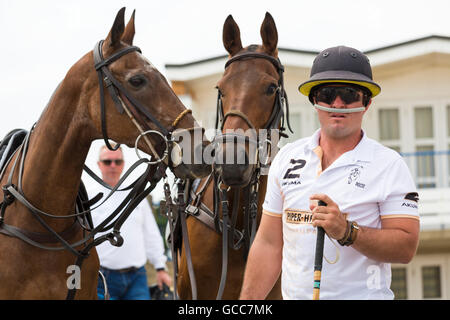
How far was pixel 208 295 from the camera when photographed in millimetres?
4906

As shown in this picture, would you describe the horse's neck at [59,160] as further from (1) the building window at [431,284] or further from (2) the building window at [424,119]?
(1) the building window at [431,284]

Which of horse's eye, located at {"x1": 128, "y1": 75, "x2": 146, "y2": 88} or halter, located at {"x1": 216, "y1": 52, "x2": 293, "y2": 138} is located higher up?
halter, located at {"x1": 216, "y1": 52, "x2": 293, "y2": 138}

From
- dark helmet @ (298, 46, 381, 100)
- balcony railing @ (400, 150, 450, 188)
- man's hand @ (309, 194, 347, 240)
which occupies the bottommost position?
man's hand @ (309, 194, 347, 240)

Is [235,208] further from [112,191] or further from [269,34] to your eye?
[269,34]

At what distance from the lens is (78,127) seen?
417cm

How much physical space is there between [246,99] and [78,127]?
3.91ft

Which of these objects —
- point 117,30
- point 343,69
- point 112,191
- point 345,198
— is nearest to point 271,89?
point 117,30

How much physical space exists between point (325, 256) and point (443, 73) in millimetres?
13614

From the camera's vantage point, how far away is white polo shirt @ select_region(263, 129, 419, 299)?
2840mm

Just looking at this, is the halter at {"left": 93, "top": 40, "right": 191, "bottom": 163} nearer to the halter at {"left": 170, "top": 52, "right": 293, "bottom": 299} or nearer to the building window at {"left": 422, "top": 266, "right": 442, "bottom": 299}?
the halter at {"left": 170, "top": 52, "right": 293, "bottom": 299}

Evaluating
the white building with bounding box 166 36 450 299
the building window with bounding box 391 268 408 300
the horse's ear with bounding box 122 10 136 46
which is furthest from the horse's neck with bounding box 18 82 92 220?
the building window with bounding box 391 268 408 300

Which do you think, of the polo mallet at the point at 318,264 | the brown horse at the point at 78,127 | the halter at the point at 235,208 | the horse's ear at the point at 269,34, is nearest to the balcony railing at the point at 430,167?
the horse's ear at the point at 269,34
